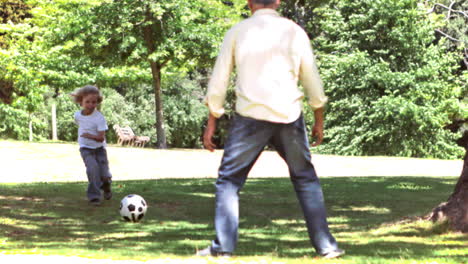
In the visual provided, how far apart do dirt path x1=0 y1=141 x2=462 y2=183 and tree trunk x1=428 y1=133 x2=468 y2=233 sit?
13.2 meters

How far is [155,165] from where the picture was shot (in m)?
24.5

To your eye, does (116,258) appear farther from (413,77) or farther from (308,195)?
(413,77)

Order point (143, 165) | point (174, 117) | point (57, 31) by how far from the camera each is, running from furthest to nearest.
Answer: point (174, 117) < point (57, 31) < point (143, 165)

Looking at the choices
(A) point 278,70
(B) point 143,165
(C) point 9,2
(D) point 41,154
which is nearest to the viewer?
(A) point 278,70

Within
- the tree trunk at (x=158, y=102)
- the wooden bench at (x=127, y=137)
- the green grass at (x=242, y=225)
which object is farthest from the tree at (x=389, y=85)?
the green grass at (x=242, y=225)

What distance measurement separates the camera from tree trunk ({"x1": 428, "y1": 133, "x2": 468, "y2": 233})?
6.34m

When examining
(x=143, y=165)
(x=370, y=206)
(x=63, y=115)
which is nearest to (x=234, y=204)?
(x=370, y=206)

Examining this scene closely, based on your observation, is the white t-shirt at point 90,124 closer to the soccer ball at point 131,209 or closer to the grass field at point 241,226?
the grass field at point 241,226

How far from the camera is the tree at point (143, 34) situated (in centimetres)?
3014

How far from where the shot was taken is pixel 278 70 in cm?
470

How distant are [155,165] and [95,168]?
1498 centimetres

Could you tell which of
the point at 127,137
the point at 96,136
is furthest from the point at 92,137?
the point at 127,137

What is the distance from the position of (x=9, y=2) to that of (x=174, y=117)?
1181 centimetres

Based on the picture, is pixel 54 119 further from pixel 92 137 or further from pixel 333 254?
pixel 333 254
